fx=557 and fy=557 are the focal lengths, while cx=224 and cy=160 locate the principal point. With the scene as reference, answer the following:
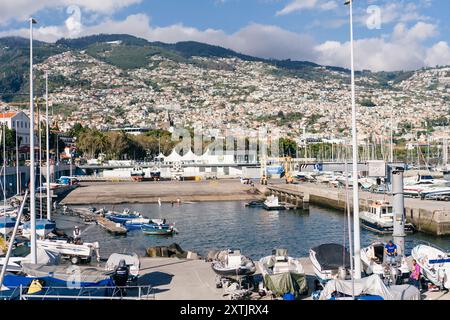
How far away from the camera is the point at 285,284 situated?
1268cm

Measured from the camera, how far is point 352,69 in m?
12.9

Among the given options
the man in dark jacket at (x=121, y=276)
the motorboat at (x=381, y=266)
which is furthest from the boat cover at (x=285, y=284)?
the man in dark jacket at (x=121, y=276)

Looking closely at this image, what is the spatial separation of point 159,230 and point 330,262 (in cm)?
2014

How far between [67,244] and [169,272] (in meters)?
7.24

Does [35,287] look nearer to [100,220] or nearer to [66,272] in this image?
[66,272]

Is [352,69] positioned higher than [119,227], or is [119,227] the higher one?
[352,69]

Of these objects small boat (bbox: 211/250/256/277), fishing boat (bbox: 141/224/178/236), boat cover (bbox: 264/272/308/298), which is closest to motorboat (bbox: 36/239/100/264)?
small boat (bbox: 211/250/256/277)

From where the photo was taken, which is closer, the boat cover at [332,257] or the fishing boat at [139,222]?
the boat cover at [332,257]

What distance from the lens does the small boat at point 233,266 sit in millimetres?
13523

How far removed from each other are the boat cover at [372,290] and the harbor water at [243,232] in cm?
1398

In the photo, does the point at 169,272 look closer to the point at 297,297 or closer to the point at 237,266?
the point at 237,266

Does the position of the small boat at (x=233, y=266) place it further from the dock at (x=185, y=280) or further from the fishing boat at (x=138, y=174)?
the fishing boat at (x=138, y=174)

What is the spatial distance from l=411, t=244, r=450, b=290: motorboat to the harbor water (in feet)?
32.8

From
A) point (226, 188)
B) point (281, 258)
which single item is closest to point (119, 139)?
point (226, 188)
